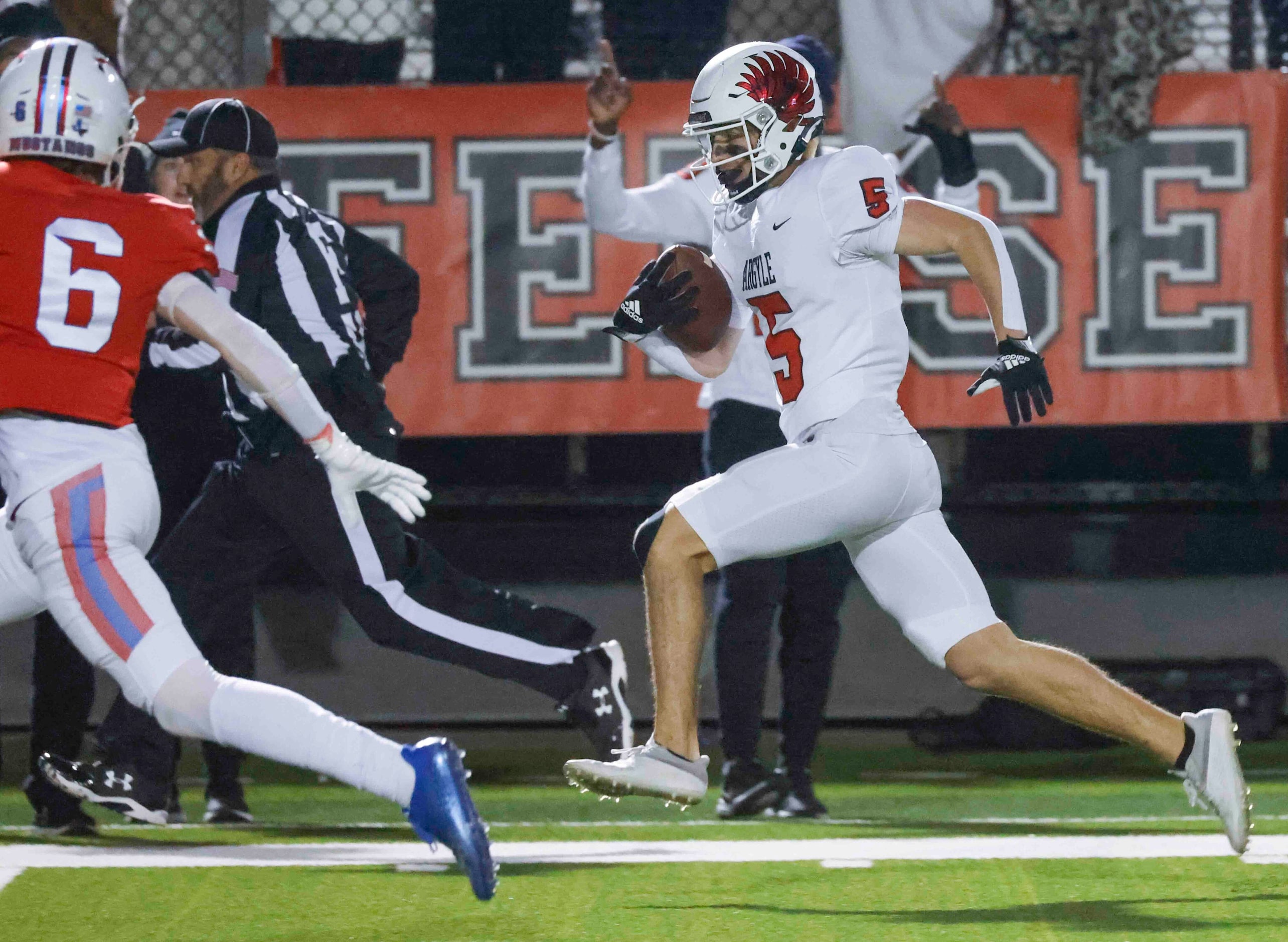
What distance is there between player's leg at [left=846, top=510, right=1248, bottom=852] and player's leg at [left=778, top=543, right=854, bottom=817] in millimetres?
1007

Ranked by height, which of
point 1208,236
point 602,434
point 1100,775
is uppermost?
point 1208,236

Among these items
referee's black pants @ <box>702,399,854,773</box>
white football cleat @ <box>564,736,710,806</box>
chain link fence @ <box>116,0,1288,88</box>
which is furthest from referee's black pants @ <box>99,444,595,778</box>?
chain link fence @ <box>116,0,1288,88</box>

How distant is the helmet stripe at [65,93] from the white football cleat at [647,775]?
1.53 metres

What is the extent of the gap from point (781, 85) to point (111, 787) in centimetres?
219

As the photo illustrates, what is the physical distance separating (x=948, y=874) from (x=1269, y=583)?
265cm

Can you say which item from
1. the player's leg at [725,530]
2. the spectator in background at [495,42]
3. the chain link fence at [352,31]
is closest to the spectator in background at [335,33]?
the chain link fence at [352,31]

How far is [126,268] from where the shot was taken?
365 centimetres

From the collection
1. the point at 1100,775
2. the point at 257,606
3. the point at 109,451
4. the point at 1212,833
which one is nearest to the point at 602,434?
the point at 257,606

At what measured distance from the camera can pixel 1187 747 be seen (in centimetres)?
384

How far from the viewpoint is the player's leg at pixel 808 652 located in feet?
16.0

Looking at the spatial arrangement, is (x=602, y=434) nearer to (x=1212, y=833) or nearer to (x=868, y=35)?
(x=868, y=35)

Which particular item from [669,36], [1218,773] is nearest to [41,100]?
[1218,773]

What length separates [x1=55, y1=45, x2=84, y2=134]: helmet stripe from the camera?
3703 mm

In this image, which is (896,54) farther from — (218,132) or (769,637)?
(218,132)
